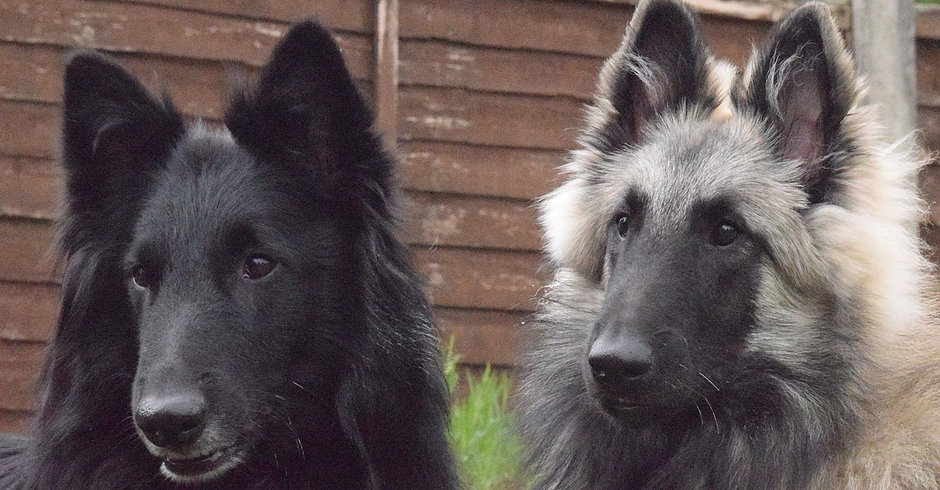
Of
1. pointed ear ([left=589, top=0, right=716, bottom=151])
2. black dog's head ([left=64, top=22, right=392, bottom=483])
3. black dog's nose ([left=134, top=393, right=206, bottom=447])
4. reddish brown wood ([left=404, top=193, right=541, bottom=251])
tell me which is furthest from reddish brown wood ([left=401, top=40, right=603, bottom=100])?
black dog's nose ([left=134, top=393, right=206, bottom=447])

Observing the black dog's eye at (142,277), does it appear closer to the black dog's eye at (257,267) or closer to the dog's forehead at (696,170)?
the black dog's eye at (257,267)

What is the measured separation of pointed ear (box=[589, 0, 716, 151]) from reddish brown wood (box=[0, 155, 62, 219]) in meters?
3.40

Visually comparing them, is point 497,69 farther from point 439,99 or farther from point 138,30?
point 138,30

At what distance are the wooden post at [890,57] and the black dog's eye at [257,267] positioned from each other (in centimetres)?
354

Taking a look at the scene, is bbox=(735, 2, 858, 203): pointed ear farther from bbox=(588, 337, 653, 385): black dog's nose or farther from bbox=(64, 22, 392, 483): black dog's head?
bbox=(64, 22, 392, 483): black dog's head

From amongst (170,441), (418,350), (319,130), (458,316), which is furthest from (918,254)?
(458,316)

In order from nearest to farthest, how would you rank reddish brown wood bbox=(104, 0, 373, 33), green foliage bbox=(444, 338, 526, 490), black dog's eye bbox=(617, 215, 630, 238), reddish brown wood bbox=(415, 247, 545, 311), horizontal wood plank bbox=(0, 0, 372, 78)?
black dog's eye bbox=(617, 215, 630, 238)
green foliage bbox=(444, 338, 526, 490)
horizontal wood plank bbox=(0, 0, 372, 78)
reddish brown wood bbox=(104, 0, 373, 33)
reddish brown wood bbox=(415, 247, 545, 311)

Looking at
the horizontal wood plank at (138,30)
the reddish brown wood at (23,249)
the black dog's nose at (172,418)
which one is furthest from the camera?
the reddish brown wood at (23,249)

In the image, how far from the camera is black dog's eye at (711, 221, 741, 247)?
384 cm

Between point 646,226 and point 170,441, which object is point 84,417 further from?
point 646,226

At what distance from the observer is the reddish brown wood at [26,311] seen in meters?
6.32

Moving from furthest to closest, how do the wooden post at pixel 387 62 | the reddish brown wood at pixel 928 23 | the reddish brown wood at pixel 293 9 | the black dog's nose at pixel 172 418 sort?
1. the reddish brown wood at pixel 928 23
2. the wooden post at pixel 387 62
3. the reddish brown wood at pixel 293 9
4. the black dog's nose at pixel 172 418

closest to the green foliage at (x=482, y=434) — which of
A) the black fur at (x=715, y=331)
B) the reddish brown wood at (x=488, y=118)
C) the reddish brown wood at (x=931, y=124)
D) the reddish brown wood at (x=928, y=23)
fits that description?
the reddish brown wood at (x=488, y=118)

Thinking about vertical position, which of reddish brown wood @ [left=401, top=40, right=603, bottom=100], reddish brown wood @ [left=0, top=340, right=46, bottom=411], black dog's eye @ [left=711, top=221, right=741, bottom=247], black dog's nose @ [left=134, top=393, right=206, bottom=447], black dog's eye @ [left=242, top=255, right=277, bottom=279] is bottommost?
reddish brown wood @ [left=0, top=340, right=46, bottom=411]
